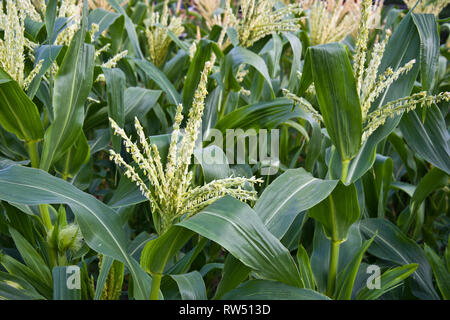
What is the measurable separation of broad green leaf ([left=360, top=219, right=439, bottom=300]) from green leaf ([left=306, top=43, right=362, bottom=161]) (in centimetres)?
57

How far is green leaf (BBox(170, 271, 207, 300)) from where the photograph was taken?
3.42ft

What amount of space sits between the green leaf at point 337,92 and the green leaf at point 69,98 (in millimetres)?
639

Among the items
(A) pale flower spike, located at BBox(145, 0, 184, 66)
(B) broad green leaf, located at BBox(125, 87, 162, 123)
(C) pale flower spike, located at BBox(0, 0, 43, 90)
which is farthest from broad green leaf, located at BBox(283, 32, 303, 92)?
(C) pale flower spike, located at BBox(0, 0, 43, 90)

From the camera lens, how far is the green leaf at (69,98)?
3.89 ft

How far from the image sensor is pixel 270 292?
99cm

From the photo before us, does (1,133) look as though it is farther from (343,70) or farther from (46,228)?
(343,70)

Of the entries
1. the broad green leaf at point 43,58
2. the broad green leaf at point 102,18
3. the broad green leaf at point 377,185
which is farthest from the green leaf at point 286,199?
the broad green leaf at point 102,18

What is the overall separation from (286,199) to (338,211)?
0.65ft

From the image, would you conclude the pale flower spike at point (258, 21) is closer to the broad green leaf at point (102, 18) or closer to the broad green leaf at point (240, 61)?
the broad green leaf at point (240, 61)

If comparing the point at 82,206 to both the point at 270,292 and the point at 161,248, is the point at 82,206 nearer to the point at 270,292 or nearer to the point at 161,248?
the point at 161,248

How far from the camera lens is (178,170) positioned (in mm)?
885

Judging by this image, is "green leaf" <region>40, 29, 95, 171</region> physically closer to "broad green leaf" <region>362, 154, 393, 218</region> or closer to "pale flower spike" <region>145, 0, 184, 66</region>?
"pale flower spike" <region>145, 0, 184, 66</region>

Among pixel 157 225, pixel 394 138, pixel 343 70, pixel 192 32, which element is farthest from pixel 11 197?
pixel 192 32
